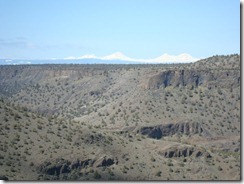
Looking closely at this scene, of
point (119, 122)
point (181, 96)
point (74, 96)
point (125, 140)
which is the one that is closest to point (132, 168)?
point (125, 140)

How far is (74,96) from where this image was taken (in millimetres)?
105938

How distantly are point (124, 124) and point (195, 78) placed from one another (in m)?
15.7

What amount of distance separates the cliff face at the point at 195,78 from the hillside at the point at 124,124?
0.16 m

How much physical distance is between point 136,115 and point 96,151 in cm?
2945

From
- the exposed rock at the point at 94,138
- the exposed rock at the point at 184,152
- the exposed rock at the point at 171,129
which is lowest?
the exposed rock at the point at 171,129

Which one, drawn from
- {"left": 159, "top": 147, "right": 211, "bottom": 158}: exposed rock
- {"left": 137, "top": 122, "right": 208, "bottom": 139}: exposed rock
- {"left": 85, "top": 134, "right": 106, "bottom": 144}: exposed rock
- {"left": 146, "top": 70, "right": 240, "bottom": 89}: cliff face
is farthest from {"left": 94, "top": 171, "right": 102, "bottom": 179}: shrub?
{"left": 146, "top": 70, "right": 240, "bottom": 89}: cliff face

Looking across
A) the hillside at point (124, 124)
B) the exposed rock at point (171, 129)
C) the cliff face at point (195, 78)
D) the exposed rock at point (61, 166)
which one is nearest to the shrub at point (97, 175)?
the hillside at point (124, 124)

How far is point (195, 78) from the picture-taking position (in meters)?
77.3

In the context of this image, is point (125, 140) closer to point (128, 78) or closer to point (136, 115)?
point (136, 115)

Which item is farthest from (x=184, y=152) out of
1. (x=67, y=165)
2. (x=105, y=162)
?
(x=67, y=165)

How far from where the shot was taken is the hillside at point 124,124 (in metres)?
38.1

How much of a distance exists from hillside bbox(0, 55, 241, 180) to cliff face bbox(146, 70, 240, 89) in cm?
16

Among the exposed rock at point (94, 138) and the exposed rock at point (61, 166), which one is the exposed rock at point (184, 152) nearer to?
the exposed rock at point (94, 138)

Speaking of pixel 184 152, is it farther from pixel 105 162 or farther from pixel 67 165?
pixel 67 165
